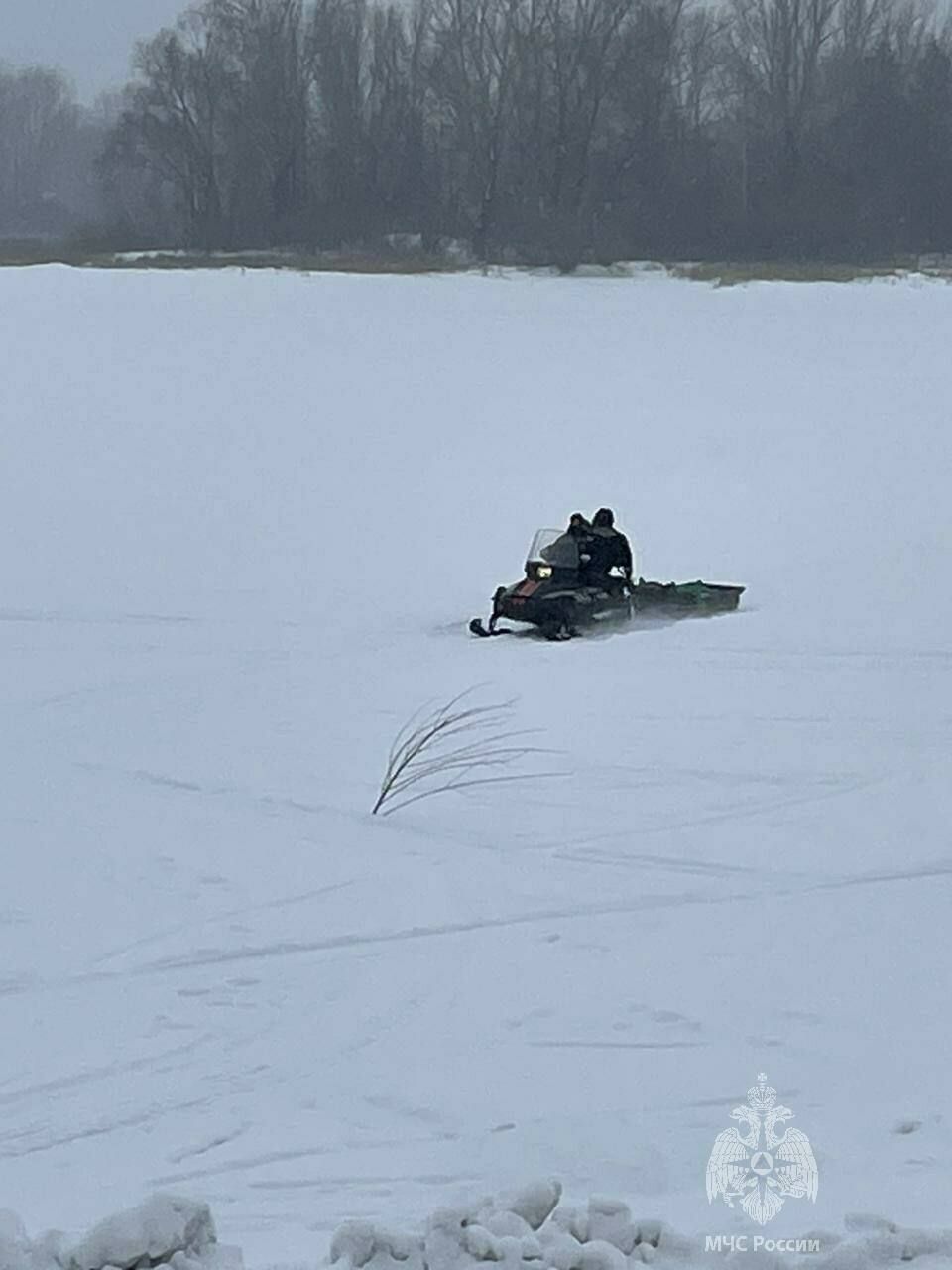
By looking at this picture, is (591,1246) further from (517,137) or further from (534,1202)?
(517,137)

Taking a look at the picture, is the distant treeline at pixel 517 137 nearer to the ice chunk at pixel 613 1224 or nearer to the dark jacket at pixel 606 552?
the dark jacket at pixel 606 552

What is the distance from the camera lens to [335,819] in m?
7.18

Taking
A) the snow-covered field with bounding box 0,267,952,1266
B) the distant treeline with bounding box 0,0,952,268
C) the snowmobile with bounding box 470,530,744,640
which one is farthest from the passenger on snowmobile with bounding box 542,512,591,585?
the distant treeline with bounding box 0,0,952,268

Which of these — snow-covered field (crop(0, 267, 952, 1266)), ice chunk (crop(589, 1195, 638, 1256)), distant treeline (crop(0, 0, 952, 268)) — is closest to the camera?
ice chunk (crop(589, 1195, 638, 1256))

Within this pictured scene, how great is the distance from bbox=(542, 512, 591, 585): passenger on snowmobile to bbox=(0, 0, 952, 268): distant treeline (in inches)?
799

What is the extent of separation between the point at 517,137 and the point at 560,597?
26338 mm

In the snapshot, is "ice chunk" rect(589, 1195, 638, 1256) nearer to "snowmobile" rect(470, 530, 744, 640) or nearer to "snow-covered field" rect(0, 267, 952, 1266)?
"snow-covered field" rect(0, 267, 952, 1266)

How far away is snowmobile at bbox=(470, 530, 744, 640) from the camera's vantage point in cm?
1077

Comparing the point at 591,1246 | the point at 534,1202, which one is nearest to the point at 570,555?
the point at 534,1202

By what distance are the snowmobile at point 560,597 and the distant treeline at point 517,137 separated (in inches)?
790

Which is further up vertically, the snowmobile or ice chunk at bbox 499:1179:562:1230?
the snowmobile

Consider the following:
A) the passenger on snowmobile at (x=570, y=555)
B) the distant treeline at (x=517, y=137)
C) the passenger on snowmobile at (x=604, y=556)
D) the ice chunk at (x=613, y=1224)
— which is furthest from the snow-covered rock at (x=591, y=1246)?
the distant treeline at (x=517, y=137)

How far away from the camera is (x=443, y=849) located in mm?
6773

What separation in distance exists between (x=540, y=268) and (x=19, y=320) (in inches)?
386
